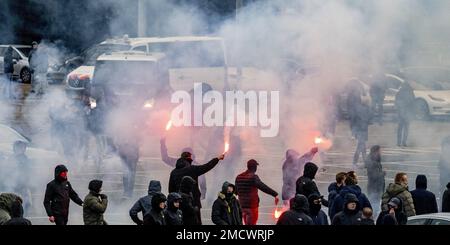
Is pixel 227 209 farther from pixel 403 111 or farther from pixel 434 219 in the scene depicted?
pixel 403 111

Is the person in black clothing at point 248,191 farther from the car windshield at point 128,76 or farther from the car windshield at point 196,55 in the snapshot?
the car windshield at point 196,55

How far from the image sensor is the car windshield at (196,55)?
2361 cm

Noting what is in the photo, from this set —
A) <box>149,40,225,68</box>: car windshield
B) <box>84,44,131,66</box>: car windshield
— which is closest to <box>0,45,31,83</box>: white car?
<box>84,44,131,66</box>: car windshield

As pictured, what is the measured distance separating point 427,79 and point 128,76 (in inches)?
332

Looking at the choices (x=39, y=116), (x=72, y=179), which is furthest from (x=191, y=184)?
(x=39, y=116)

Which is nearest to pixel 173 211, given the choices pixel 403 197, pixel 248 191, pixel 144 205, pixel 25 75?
pixel 144 205

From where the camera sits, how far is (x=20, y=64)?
30.6 metres

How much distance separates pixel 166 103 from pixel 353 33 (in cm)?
385

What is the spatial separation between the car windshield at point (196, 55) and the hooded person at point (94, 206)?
1077cm

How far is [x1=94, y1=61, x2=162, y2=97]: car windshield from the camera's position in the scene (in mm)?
22422

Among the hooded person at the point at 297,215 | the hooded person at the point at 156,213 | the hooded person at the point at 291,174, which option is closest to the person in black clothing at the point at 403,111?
the hooded person at the point at 291,174

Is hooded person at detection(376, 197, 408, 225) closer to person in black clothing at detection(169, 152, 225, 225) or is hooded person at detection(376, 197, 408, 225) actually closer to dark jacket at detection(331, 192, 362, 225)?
dark jacket at detection(331, 192, 362, 225)

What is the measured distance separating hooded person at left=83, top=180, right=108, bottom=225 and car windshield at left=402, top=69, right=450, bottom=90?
1603cm

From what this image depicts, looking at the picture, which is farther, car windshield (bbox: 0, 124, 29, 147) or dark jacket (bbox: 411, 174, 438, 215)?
car windshield (bbox: 0, 124, 29, 147)
